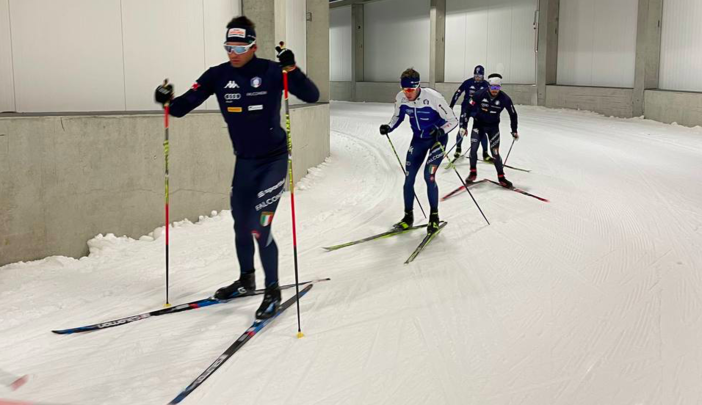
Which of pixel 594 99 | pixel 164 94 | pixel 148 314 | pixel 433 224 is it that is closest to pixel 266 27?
pixel 433 224

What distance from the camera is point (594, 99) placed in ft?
66.0

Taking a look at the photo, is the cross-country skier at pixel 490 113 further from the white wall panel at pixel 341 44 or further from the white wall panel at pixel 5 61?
the white wall panel at pixel 341 44

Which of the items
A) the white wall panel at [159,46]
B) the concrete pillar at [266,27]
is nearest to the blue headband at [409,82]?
the concrete pillar at [266,27]

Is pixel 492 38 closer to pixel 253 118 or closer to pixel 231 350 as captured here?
pixel 253 118

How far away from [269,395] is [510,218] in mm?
5042

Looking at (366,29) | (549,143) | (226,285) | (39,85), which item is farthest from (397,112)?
(366,29)

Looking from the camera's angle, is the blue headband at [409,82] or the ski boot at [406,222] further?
the ski boot at [406,222]

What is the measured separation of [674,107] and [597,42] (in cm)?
482

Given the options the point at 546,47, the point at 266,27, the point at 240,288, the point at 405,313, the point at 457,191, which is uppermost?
the point at 546,47

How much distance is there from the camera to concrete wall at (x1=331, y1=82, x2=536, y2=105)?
75.8ft

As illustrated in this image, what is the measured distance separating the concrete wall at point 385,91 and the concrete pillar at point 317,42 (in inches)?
469

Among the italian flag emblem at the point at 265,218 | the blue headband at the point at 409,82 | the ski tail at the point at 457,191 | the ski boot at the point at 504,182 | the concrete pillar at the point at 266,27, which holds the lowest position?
the ski tail at the point at 457,191

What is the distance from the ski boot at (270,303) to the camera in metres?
4.54

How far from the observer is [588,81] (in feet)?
69.4
